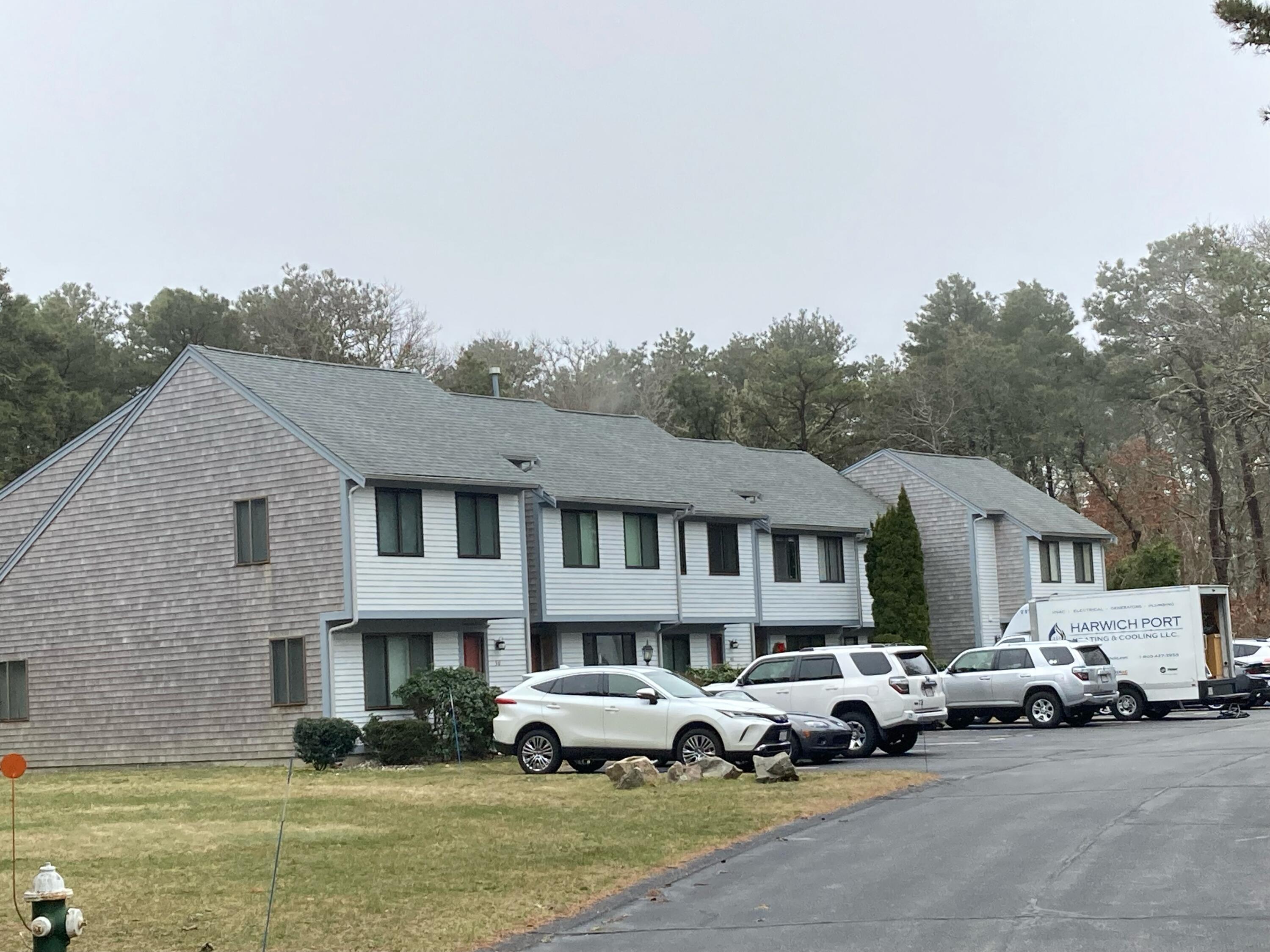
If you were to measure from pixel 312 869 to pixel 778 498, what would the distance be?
113 feet

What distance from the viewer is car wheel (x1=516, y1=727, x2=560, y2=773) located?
26.2 m

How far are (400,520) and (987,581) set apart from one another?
2464 centimetres

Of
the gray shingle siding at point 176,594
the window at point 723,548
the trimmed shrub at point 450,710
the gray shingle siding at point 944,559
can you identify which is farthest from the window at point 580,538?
the gray shingle siding at point 944,559

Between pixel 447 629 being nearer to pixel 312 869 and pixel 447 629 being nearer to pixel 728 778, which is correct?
pixel 728 778

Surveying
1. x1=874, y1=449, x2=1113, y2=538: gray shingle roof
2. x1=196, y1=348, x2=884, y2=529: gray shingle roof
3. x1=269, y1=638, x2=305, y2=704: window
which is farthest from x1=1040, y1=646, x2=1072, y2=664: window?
x1=874, y1=449, x2=1113, y2=538: gray shingle roof

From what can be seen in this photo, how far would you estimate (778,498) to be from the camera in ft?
159

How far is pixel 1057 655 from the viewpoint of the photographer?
35.6 meters

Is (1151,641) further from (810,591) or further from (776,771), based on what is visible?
(776,771)

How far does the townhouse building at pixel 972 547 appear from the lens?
172 feet

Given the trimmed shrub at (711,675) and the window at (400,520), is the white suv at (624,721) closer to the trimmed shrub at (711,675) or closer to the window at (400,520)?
the window at (400,520)

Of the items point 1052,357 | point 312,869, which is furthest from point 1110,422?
point 312,869

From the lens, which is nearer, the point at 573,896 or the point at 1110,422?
the point at 573,896

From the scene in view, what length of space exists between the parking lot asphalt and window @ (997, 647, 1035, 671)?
528 inches

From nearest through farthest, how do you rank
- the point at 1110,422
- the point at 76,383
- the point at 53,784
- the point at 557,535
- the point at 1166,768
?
the point at 1166,768 < the point at 53,784 < the point at 557,535 < the point at 76,383 < the point at 1110,422
